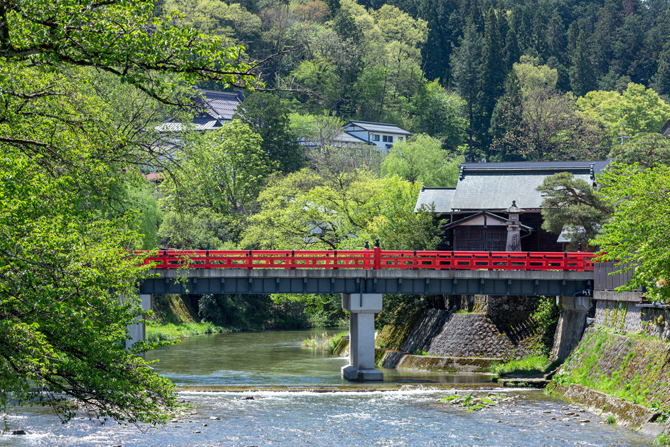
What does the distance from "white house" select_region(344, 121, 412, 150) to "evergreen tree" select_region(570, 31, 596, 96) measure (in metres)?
30.7

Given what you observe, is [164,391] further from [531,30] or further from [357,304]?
[531,30]

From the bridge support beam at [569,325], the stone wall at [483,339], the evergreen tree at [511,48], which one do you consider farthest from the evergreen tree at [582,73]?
the bridge support beam at [569,325]

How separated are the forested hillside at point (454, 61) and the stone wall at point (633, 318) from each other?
56.1 meters

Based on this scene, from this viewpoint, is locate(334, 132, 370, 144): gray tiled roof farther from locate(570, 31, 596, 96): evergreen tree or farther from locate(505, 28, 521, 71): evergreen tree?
locate(570, 31, 596, 96): evergreen tree

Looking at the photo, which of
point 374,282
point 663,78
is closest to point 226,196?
point 374,282

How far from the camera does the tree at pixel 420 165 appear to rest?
6725cm

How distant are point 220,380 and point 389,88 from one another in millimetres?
80429

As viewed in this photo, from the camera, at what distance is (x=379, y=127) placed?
93.6 metres

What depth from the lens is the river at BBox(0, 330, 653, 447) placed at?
19797 mm

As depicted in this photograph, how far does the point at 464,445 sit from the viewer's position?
19094 millimetres

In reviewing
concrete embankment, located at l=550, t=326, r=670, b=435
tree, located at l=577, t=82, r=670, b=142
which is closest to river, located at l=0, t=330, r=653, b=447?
concrete embankment, located at l=550, t=326, r=670, b=435

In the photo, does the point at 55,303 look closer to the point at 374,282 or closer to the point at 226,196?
the point at 374,282

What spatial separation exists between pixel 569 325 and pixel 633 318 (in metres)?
7.55

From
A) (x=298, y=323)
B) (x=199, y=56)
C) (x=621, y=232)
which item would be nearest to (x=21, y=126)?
(x=199, y=56)
